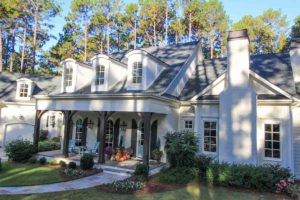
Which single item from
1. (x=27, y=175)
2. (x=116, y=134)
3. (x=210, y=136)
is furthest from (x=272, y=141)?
(x=27, y=175)

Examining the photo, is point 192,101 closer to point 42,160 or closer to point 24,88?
point 42,160

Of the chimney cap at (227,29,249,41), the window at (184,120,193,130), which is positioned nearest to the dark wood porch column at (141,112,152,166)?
the window at (184,120,193,130)

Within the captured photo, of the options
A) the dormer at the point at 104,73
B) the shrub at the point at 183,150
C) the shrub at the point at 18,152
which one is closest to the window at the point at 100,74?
the dormer at the point at 104,73

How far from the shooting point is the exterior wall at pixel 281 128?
10734mm

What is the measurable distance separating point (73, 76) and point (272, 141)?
1218 centimetres

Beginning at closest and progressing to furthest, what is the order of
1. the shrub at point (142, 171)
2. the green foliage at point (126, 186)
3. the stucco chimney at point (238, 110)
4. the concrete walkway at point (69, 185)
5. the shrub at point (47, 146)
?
the concrete walkway at point (69, 185) < the green foliage at point (126, 186) < the shrub at point (142, 171) < the stucco chimney at point (238, 110) < the shrub at point (47, 146)

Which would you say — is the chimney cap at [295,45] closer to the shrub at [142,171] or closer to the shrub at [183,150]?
the shrub at [183,150]

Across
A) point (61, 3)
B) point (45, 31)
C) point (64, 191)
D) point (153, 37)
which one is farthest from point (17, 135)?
point (153, 37)

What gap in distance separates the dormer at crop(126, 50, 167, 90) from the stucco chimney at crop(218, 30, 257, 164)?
167 inches

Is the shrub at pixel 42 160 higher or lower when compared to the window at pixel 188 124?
lower

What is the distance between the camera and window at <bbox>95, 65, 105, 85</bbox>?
1434 cm

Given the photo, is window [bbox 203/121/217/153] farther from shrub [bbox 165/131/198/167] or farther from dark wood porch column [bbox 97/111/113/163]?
dark wood porch column [bbox 97/111/113/163]

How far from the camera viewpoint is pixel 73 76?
15359 millimetres

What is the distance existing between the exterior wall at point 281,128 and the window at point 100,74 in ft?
29.4
